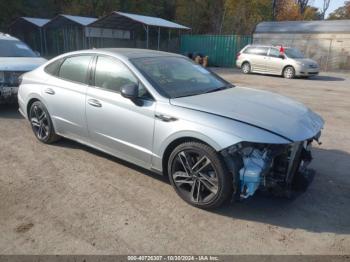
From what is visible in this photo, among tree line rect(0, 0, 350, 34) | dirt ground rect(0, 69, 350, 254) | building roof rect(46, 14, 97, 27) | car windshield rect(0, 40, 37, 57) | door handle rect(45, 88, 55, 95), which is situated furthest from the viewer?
tree line rect(0, 0, 350, 34)

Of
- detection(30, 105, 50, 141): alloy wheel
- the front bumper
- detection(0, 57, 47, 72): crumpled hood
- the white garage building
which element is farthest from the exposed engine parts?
the white garage building

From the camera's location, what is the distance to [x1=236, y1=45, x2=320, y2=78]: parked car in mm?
16953

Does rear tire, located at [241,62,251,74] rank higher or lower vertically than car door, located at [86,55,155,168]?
lower

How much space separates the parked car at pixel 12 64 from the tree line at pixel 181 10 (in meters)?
24.9

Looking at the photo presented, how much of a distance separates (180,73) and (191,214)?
1899 mm

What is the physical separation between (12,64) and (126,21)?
777 inches

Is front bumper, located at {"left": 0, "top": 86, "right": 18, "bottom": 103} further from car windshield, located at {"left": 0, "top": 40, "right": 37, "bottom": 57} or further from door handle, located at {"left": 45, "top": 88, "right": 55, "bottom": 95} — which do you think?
door handle, located at {"left": 45, "top": 88, "right": 55, "bottom": 95}

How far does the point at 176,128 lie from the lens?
356 centimetres

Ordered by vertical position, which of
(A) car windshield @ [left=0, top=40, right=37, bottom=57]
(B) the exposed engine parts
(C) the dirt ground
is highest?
(A) car windshield @ [left=0, top=40, right=37, bottom=57]

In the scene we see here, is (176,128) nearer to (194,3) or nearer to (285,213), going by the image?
(285,213)

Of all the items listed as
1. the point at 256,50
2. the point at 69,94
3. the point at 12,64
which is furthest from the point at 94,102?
the point at 256,50

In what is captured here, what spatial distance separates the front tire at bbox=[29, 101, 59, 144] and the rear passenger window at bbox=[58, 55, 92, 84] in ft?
2.28

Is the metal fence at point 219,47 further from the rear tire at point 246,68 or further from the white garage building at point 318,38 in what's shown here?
the rear tire at point 246,68

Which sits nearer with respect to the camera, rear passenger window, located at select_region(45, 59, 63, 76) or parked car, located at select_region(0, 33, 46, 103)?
rear passenger window, located at select_region(45, 59, 63, 76)
